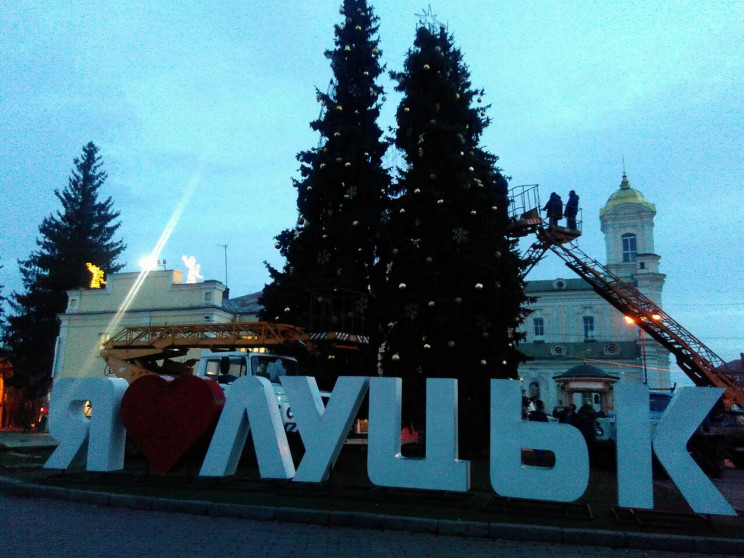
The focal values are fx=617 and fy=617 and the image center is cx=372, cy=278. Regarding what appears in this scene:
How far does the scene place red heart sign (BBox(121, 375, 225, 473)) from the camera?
11.1m

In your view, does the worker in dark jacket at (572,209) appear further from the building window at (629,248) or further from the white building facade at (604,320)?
the building window at (629,248)

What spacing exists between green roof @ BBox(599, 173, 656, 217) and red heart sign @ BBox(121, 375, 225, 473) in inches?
2083

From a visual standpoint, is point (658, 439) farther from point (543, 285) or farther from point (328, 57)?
point (543, 285)

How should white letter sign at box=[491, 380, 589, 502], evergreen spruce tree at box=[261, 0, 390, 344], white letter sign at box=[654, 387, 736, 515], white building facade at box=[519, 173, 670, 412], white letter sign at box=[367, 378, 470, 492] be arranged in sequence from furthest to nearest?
white building facade at box=[519, 173, 670, 412] → evergreen spruce tree at box=[261, 0, 390, 344] → white letter sign at box=[367, 378, 470, 492] → white letter sign at box=[491, 380, 589, 502] → white letter sign at box=[654, 387, 736, 515]

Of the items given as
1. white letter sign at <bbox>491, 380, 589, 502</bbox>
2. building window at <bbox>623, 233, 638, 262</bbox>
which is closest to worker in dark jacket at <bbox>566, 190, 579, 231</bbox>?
white letter sign at <bbox>491, 380, 589, 502</bbox>

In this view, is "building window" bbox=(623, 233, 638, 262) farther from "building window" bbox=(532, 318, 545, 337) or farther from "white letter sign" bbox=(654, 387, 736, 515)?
"white letter sign" bbox=(654, 387, 736, 515)

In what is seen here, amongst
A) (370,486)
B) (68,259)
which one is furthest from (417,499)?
(68,259)

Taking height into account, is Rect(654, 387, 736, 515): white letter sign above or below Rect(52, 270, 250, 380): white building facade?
below

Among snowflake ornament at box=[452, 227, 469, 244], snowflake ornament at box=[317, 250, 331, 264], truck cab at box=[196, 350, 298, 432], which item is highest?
snowflake ornament at box=[452, 227, 469, 244]

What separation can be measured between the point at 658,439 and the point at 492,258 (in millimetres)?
9732

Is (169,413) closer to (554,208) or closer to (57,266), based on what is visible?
(554,208)

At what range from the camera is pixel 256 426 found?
408 inches

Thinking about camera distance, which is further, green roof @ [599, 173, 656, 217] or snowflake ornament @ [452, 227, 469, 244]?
green roof @ [599, 173, 656, 217]

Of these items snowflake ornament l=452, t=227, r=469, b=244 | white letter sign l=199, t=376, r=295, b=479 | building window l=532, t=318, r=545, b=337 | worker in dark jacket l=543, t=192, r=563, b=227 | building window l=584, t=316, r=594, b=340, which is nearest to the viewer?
white letter sign l=199, t=376, r=295, b=479
